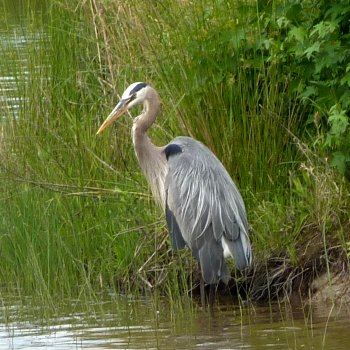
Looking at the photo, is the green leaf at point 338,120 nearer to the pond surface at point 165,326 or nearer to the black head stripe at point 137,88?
the pond surface at point 165,326

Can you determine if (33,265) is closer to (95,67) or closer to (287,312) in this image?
(287,312)

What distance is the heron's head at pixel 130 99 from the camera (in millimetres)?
6305

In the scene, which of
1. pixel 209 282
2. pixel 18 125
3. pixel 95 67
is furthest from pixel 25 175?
pixel 209 282

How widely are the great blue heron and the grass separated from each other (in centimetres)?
15

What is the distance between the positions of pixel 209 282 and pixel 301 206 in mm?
695

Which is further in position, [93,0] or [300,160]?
[93,0]

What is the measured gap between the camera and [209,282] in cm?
562

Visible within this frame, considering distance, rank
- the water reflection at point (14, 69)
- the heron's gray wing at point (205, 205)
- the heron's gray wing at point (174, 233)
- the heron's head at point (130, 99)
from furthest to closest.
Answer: the water reflection at point (14, 69)
the heron's head at point (130, 99)
the heron's gray wing at point (174, 233)
the heron's gray wing at point (205, 205)

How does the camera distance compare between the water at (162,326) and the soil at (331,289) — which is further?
→ the soil at (331,289)

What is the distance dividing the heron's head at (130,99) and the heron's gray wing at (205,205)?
327 mm

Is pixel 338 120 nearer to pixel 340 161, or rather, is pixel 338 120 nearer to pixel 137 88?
pixel 340 161

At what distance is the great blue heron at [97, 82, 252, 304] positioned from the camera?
5.81 meters

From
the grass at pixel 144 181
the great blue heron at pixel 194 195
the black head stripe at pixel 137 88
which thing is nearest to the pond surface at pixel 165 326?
the grass at pixel 144 181

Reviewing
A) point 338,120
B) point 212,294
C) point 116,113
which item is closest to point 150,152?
point 116,113
